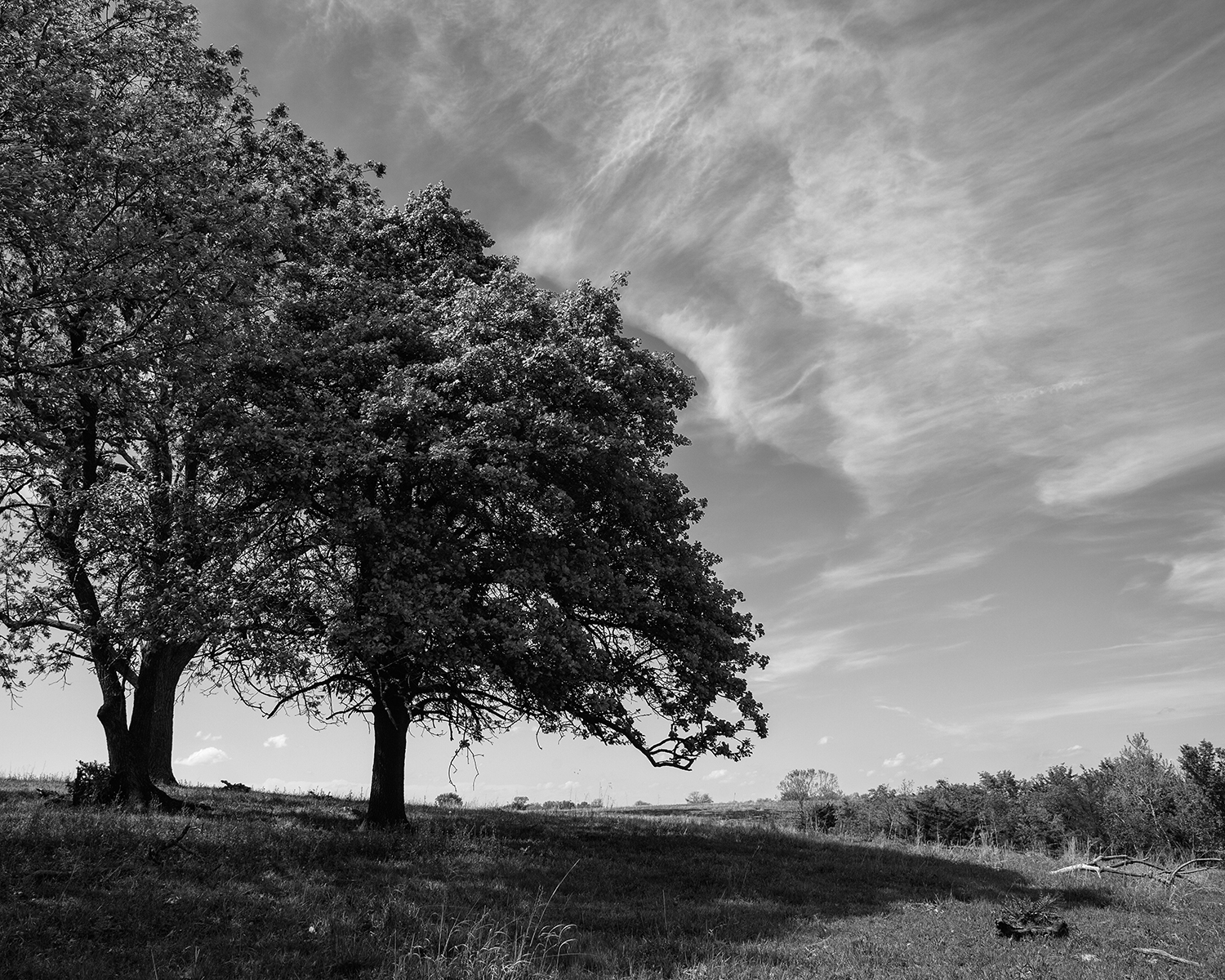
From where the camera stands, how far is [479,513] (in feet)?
66.8

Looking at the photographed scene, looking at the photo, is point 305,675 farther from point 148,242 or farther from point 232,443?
point 148,242

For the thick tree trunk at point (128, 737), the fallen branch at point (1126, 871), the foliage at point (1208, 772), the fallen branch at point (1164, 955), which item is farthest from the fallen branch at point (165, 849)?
the foliage at point (1208, 772)

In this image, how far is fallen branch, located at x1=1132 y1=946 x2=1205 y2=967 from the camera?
12977 millimetres

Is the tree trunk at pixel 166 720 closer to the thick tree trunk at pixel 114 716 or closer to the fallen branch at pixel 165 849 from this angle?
the thick tree trunk at pixel 114 716

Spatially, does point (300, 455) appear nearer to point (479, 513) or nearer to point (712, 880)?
point (479, 513)

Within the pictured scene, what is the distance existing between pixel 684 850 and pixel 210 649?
1304cm

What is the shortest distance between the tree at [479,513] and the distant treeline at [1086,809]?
66.1ft

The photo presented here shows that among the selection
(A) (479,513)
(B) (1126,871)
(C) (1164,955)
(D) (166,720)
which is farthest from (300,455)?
(B) (1126,871)

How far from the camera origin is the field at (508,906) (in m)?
10.9

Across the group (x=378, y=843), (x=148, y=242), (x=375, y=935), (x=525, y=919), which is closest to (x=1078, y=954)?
(x=525, y=919)

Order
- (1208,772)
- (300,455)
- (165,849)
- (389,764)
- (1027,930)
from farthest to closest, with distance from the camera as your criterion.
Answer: (1208,772) → (389,764) → (300,455) → (165,849) → (1027,930)

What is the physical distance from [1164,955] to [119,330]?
2441 cm

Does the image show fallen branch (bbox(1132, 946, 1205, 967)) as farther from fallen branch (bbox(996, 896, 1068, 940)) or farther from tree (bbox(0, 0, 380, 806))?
tree (bbox(0, 0, 380, 806))

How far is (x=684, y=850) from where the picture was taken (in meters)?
21.9
